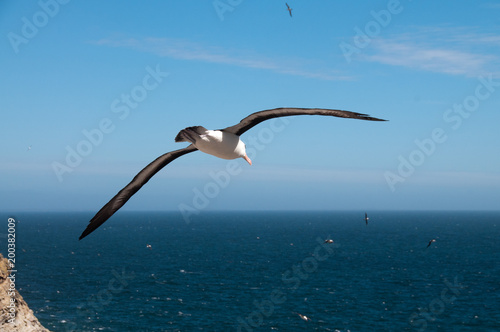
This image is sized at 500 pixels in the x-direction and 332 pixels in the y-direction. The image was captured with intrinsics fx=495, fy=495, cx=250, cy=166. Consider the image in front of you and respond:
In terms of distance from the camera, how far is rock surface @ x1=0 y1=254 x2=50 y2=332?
127 feet

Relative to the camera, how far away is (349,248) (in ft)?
504

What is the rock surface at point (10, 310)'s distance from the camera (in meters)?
38.8

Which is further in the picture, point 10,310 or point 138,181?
point 10,310

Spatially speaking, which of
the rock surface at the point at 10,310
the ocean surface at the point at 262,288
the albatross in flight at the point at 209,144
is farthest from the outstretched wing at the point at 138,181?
the ocean surface at the point at 262,288

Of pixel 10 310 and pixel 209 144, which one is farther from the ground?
pixel 209 144

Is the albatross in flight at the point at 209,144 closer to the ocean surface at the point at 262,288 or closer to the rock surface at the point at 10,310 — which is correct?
the rock surface at the point at 10,310

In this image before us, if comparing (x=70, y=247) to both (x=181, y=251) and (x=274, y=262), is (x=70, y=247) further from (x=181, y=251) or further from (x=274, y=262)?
(x=274, y=262)

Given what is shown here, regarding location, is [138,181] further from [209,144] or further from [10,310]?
[10,310]

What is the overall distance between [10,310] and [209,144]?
37.3 meters

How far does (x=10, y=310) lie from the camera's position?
39562 mm

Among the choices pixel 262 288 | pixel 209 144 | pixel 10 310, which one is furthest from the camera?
pixel 262 288

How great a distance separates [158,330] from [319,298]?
31.1 m

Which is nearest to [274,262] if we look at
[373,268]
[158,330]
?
[373,268]

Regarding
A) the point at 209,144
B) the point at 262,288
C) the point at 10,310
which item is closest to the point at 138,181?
the point at 209,144
